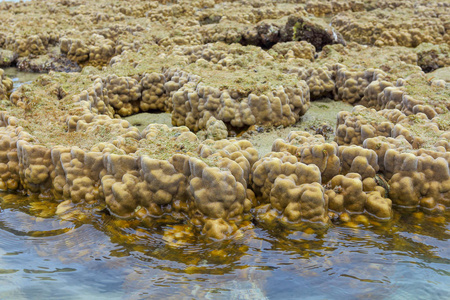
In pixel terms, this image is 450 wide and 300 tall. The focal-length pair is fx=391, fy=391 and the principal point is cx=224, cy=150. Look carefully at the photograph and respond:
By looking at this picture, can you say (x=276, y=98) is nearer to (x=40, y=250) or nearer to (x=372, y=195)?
(x=372, y=195)

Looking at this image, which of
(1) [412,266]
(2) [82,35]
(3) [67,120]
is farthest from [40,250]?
(2) [82,35]

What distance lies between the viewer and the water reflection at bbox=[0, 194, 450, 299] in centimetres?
363

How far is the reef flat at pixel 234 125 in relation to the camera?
478cm

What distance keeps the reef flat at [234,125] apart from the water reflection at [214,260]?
23 centimetres

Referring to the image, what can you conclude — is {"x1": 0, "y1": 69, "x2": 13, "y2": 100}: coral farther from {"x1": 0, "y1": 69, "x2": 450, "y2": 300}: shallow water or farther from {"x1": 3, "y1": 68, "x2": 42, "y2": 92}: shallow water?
{"x1": 0, "y1": 69, "x2": 450, "y2": 300}: shallow water

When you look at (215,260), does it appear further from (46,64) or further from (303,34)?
(46,64)

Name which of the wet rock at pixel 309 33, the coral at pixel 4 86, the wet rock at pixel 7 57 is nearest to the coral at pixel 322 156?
the wet rock at pixel 309 33

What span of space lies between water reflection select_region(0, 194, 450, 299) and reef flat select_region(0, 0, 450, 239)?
23 cm

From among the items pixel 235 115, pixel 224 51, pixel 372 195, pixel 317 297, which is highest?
pixel 224 51

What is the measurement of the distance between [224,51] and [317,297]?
7.42 m

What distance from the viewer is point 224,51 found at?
986cm

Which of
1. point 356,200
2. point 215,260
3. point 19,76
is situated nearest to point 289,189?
point 356,200

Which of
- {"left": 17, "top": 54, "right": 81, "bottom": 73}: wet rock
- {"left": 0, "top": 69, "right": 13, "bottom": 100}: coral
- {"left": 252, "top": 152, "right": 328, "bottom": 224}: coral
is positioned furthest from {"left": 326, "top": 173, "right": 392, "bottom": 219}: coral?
{"left": 17, "top": 54, "right": 81, "bottom": 73}: wet rock

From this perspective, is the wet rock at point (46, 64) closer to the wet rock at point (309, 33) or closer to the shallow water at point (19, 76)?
the shallow water at point (19, 76)
